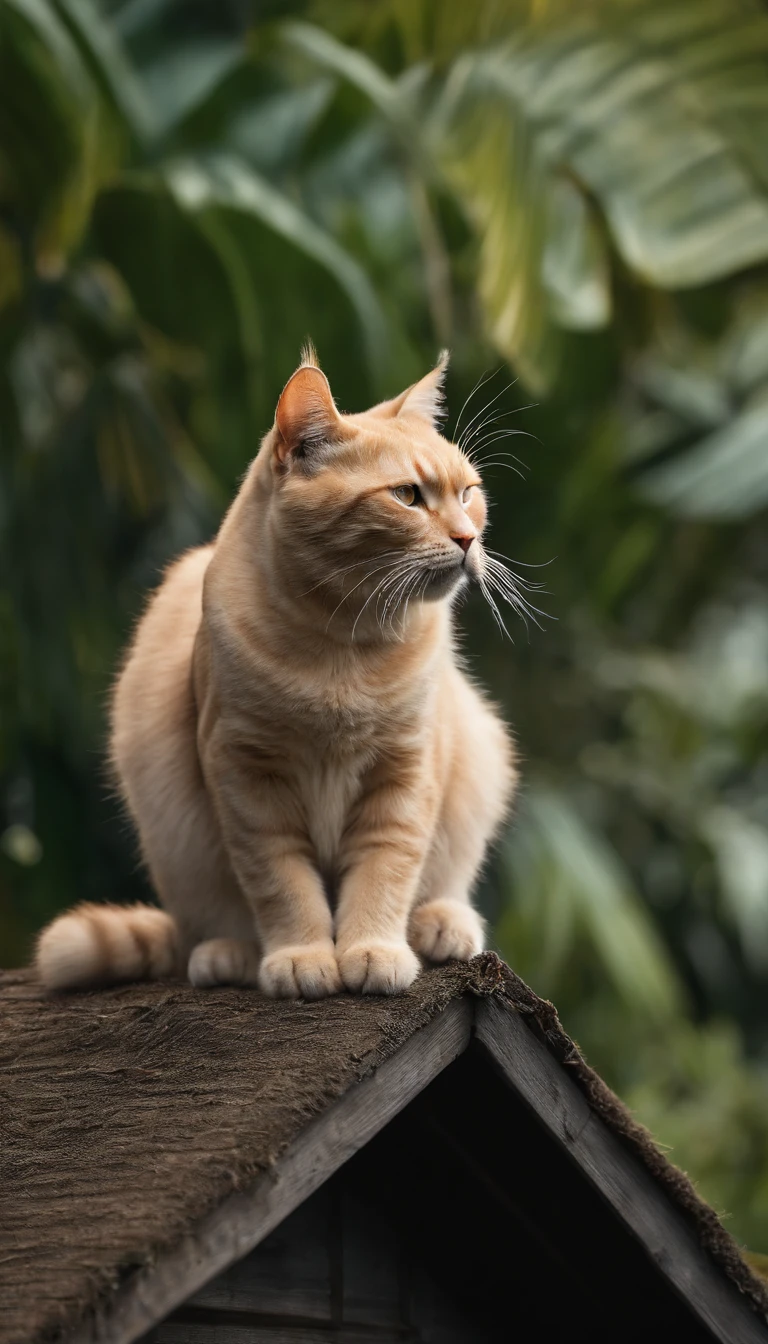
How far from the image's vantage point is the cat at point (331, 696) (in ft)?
8.95

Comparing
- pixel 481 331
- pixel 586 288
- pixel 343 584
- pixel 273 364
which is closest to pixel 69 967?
pixel 343 584

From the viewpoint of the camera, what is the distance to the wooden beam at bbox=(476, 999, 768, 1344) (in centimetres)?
245

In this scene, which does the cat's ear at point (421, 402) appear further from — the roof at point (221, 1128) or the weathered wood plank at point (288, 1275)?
the weathered wood plank at point (288, 1275)

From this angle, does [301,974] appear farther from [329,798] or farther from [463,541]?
[463,541]

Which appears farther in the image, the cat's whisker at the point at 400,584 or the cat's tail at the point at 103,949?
the cat's tail at the point at 103,949

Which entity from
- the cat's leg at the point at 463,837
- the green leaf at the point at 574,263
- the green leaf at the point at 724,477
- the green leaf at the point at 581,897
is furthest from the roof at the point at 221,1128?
the green leaf at the point at 581,897

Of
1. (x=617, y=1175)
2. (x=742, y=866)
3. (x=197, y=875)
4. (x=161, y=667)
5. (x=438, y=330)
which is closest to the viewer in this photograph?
(x=617, y=1175)

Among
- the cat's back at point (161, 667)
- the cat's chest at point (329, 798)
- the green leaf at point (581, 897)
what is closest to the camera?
the cat's chest at point (329, 798)

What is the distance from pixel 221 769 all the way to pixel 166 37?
20.9 ft

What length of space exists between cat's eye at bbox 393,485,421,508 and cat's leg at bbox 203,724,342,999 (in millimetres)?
497

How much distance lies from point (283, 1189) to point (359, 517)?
1143mm

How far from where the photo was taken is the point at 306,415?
2.79 m

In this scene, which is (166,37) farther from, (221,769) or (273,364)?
(221,769)

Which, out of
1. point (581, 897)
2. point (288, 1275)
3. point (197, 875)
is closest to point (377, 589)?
point (197, 875)
